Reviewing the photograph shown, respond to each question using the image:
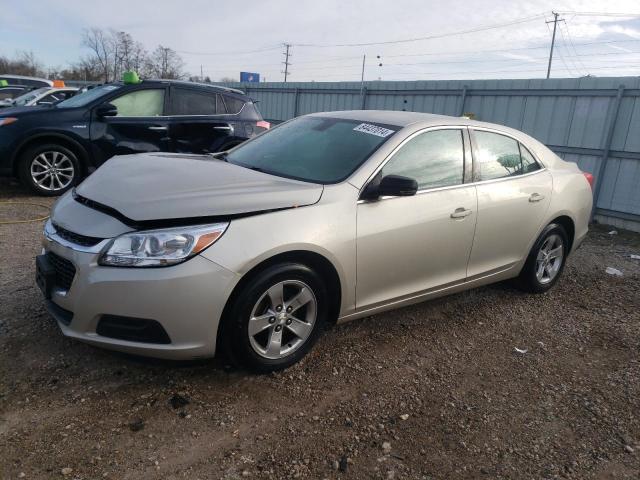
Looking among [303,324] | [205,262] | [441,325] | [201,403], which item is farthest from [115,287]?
[441,325]

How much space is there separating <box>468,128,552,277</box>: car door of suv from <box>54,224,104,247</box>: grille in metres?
2.72

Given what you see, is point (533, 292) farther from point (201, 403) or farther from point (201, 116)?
point (201, 116)

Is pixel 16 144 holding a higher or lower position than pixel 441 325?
higher

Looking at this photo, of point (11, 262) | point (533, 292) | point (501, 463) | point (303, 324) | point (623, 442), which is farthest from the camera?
point (533, 292)

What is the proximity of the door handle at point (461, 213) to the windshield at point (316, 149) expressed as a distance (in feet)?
2.47

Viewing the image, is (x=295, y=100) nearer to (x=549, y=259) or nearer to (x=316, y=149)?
(x=549, y=259)

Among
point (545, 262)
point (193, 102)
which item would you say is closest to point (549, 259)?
point (545, 262)

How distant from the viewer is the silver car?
261cm

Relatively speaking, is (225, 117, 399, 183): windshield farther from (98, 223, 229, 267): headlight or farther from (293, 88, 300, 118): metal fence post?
(293, 88, 300, 118): metal fence post

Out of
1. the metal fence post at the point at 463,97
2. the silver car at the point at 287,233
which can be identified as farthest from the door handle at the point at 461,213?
the metal fence post at the point at 463,97

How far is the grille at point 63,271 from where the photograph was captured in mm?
2732

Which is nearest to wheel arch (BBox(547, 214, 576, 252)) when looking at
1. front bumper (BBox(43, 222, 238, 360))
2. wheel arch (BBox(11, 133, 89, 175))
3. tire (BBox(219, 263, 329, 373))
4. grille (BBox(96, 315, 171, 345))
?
tire (BBox(219, 263, 329, 373))

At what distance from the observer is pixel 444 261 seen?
3.73m

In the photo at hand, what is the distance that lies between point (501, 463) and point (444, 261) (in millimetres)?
1553
